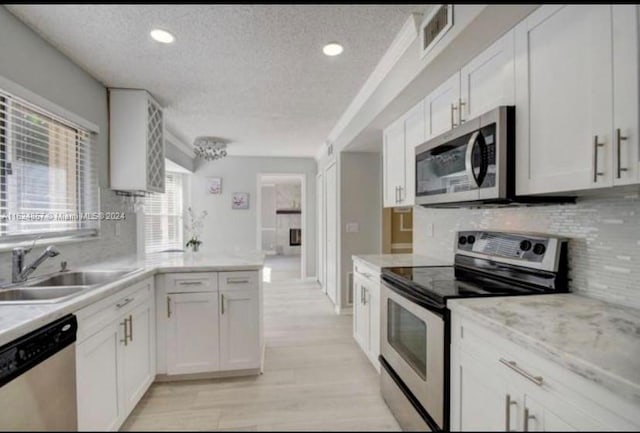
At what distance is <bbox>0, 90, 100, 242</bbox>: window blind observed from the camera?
1.74m

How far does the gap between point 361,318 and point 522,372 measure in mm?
1853

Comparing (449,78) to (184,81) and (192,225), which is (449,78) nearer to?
(184,81)

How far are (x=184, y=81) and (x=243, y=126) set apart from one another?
1.33 metres

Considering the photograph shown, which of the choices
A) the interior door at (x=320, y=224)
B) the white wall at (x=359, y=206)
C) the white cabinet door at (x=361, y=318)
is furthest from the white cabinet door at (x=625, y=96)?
the interior door at (x=320, y=224)

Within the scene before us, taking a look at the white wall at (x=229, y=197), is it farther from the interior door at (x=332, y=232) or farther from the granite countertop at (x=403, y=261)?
the granite countertop at (x=403, y=261)

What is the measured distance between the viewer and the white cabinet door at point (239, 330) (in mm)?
2348

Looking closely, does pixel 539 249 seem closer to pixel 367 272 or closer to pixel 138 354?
pixel 367 272

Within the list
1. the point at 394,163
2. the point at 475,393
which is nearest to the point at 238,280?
the point at 394,163

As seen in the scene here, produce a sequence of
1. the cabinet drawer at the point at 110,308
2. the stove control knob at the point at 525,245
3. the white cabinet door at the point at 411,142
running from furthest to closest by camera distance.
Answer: the white cabinet door at the point at 411,142
the stove control knob at the point at 525,245
the cabinet drawer at the point at 110,308

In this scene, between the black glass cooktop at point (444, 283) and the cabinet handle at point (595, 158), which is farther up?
the cabinet handle at point (595, 158)

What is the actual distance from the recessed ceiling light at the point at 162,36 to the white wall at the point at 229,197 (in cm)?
375

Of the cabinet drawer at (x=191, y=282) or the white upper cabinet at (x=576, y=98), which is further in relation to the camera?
the cabinet drawer at (x=191, y=282)

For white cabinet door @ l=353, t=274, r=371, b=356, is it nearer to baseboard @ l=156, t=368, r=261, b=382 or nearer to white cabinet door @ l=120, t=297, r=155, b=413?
baseboard @ l=156, t=368, r=261, b=382

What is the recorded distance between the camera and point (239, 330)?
93.4 inches
